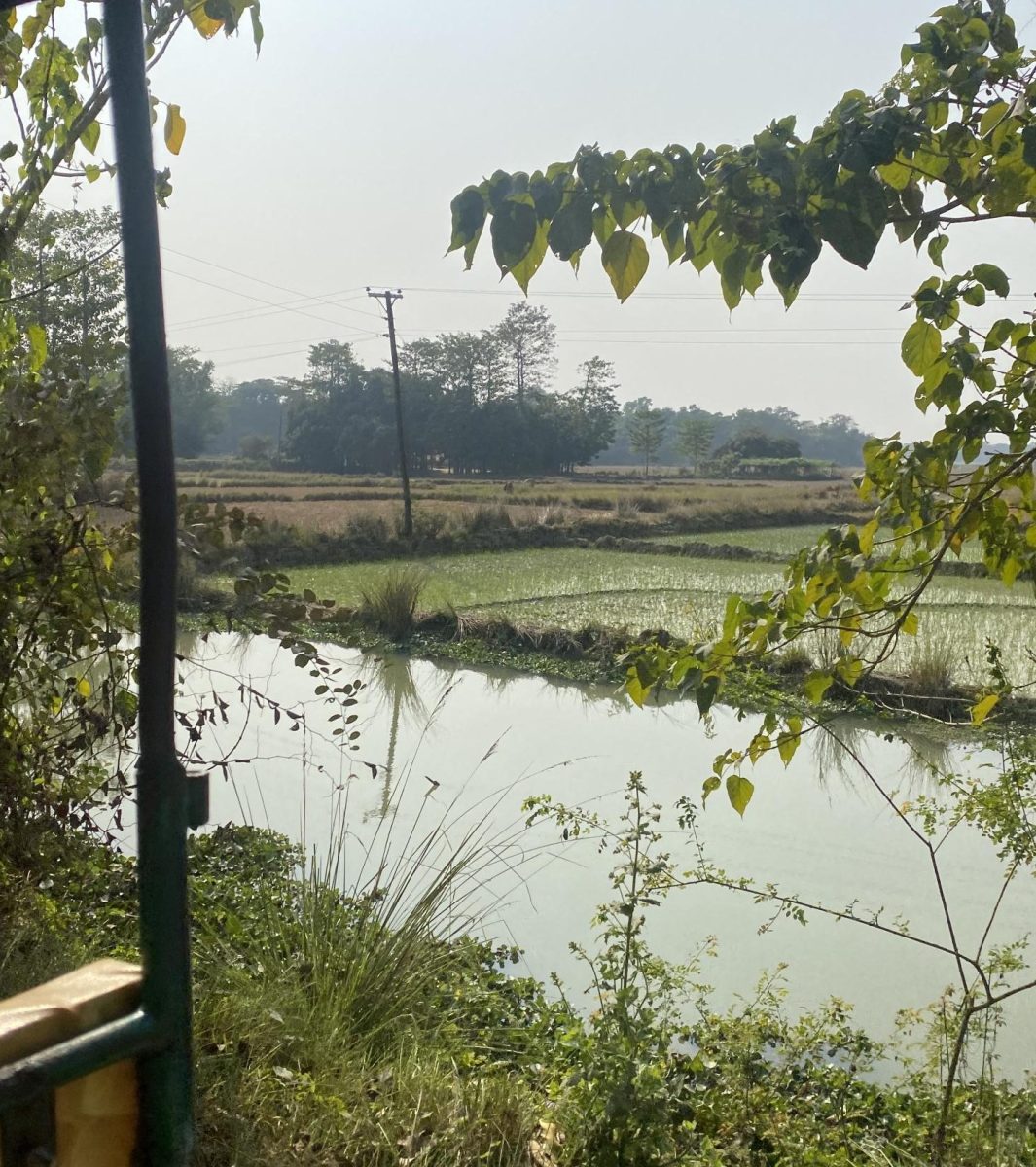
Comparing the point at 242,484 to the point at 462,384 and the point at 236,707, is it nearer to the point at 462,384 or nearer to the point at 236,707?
the point at 462,384

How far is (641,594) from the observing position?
46.2 ft

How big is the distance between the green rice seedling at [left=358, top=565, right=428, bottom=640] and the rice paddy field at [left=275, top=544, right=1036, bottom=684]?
1.38ft

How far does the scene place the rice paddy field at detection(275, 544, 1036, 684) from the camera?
9.98 metres

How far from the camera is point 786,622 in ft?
5.08

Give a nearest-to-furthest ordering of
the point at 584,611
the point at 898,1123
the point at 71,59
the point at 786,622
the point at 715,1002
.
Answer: the point at 786,622 → the point at 71,59 → the point at 898,1123 → the point at 715,1002 → the point at 584,611

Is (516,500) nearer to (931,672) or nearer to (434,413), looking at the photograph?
(434,413)

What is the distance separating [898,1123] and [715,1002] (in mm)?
1102

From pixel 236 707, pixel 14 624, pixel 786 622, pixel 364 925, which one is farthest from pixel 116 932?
pixel 236 707

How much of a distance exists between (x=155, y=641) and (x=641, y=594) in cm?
1364

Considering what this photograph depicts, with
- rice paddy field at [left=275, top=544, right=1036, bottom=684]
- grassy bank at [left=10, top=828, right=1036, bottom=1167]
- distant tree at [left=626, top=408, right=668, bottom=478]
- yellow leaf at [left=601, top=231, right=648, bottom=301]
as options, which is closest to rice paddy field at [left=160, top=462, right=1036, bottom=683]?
rice paddy field at [left=275, top=544, right=1036, bottom=684]

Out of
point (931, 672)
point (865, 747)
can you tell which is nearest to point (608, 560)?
point (931, 672)

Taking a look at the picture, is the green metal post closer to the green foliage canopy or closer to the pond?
the green foliage canopy

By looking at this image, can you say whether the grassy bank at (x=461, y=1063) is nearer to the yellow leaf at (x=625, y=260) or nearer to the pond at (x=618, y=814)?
the pond at (x=618, y=814)

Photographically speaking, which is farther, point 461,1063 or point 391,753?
point 391,753
